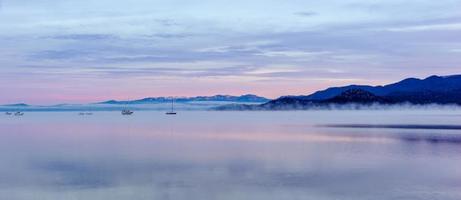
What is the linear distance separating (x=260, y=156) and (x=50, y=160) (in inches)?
540

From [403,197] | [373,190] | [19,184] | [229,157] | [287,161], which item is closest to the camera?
[403,197]

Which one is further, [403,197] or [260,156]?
[260,156]

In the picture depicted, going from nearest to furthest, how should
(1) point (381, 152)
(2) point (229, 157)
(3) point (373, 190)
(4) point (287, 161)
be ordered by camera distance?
1. (3) point (373, 190)
2. (4) point (287, 161)
3. (2) point (229, 157)
4. (1) point (381, 152)

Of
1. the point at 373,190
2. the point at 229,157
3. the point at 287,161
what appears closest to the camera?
the point at 373,190

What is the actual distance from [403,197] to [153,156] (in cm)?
2174

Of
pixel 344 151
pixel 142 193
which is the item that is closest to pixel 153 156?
pixel 344 151

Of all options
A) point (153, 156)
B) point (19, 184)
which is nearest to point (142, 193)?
point (19, 184)

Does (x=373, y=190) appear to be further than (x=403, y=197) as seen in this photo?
Yes

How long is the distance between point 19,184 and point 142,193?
6527mm

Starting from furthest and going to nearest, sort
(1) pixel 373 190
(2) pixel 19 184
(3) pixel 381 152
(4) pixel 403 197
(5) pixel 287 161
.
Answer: (3) pixel 381 152, (5) pixel 287 161, (2) pixel 19 184, (1) pixel 373 190, (4) pixel 403 197

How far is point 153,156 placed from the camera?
135 feet

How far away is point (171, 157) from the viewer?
1592 inches

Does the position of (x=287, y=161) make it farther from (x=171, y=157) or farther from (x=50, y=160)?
(x=50, y=160)

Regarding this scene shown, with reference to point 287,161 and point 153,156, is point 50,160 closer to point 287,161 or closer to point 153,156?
point 153,156
